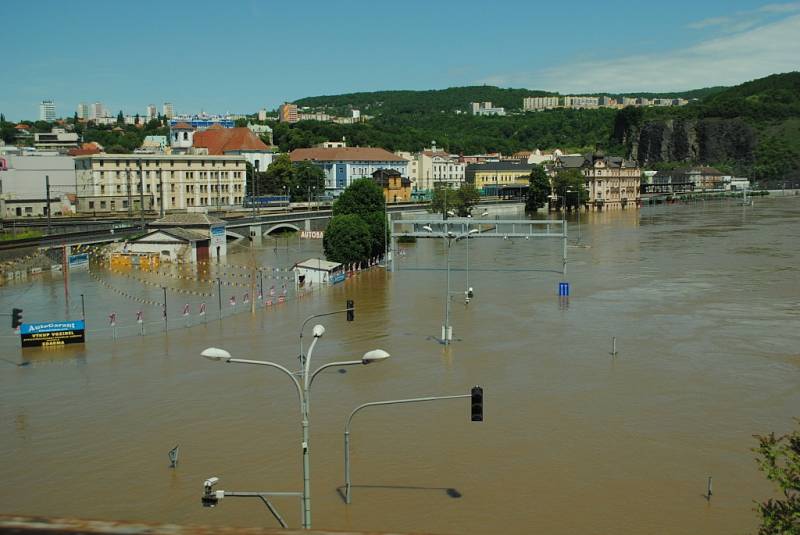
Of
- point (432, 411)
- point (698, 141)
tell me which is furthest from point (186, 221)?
point (698, 141)

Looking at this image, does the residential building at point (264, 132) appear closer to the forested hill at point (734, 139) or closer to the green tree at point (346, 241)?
the forested hill at point (734, 139)

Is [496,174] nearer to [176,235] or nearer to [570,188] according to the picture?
[570,188]

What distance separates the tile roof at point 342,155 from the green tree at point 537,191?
26331 millimetres

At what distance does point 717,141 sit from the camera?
188375 mm

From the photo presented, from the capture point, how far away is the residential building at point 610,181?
11775 centimetres

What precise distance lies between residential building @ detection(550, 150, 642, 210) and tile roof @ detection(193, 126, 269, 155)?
150 feet

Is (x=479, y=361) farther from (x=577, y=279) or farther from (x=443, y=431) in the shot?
(x=577, y=279)

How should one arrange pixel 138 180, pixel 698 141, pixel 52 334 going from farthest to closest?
pixel 698 141
pixel 138 180
pixel 52 334

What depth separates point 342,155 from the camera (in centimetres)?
11850

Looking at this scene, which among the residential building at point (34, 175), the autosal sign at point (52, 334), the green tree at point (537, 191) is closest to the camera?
the autosal sign at point (52, 334)

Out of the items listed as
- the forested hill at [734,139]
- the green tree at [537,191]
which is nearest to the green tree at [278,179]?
the green tree at [537,191]

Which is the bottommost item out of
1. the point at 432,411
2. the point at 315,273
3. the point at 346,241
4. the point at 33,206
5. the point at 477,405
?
the point at 432,411

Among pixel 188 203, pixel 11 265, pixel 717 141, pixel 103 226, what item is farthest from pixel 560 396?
pixel 717 141

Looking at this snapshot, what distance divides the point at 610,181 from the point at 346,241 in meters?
82.1
